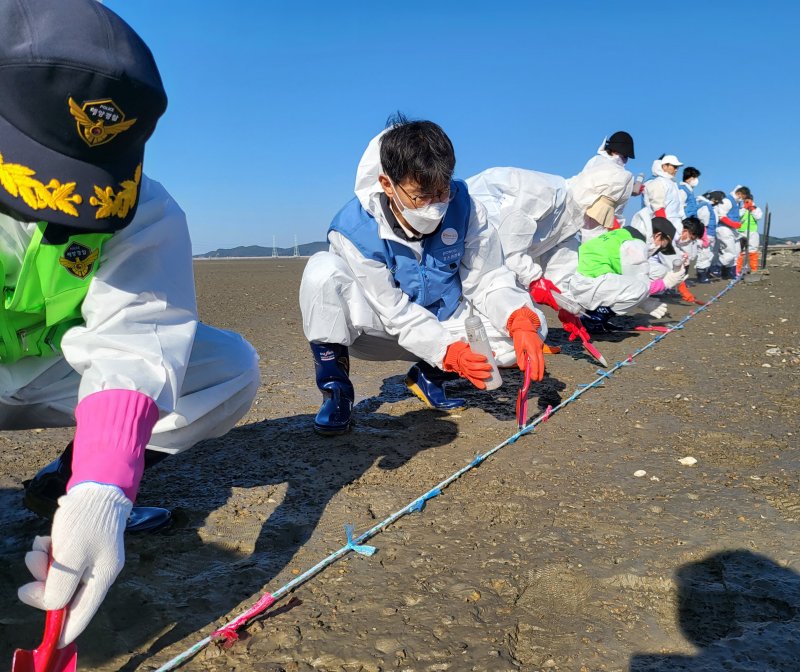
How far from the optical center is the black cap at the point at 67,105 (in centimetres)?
135

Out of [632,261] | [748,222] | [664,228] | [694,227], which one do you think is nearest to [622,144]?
[664,228]

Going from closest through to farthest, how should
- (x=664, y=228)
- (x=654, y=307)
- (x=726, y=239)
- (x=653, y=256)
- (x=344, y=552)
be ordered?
(x=344, y=552), (x=654, y=307), (x=664, y=228), (x=653, y=256), (x=726, y=239)

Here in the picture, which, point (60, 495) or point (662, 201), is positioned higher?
point (60, 495)

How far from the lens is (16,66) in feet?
4.38

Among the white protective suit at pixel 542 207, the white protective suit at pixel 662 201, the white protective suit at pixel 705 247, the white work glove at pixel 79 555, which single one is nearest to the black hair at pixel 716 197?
the white protective suit at pixel 705 247

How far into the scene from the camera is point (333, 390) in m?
3.18

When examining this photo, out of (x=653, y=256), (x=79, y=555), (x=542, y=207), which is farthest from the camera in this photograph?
(x=653, y=256)

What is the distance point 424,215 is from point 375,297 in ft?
1.48

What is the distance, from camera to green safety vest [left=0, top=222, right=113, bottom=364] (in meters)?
1.62

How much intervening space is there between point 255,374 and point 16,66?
122cm

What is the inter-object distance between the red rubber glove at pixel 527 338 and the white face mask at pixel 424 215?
1.84 feet

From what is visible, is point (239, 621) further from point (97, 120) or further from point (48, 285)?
point (97, 120)

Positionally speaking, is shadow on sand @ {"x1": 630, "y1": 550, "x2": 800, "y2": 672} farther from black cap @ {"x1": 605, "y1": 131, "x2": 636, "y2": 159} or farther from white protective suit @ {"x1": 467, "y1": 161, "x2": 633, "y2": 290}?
black cap @ {"x1": 605, "y1": 131, "x2": 636, "y2": 159}

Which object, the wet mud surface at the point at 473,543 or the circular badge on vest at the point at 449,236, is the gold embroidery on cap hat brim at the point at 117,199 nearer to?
the wet mud surface at the point at 473,543
